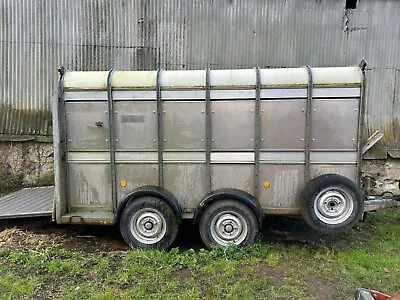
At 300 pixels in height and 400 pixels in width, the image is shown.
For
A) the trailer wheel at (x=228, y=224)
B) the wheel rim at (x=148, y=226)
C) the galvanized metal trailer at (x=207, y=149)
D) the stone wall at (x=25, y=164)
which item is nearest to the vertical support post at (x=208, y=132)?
the galvanized metal trailer at (x=207, y=149)

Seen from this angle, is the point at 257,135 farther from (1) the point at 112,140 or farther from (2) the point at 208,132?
(1) the point at 112,140

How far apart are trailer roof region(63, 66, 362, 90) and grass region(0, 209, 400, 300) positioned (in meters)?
2.43

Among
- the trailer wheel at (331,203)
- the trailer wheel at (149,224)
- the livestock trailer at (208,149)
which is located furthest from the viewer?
the trailer wheel at (149,224)

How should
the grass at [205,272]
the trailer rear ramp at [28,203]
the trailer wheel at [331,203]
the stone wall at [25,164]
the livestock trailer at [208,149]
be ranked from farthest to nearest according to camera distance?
1. the stone wall at [25,164]
2. the trailer rear ramp at [28,203]
3. the livestock trailer at [208,149]
4. the trailer wheel at [331,203]
5. the grass at [205,272]

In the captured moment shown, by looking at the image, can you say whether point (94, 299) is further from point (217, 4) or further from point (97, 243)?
point (217, 4)

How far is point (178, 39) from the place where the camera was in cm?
869

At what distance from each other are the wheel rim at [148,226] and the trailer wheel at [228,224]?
2.02 feet

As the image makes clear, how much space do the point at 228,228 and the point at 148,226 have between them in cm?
120

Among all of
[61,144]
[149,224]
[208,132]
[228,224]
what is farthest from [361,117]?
[61,144]

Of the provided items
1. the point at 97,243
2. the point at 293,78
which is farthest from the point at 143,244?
the point at 293,78

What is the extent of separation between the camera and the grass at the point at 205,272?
4.67 m

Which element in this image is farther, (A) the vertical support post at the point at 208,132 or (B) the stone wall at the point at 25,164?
(B) the stone wall at the point at 25,164

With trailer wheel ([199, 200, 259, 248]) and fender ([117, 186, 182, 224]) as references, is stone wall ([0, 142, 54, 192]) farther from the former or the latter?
trailer wheel ([199, 200, 259, 248])

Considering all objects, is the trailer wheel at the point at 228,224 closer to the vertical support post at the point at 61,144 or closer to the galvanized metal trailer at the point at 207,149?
the galvanized metal trailer at the point at 207,149
